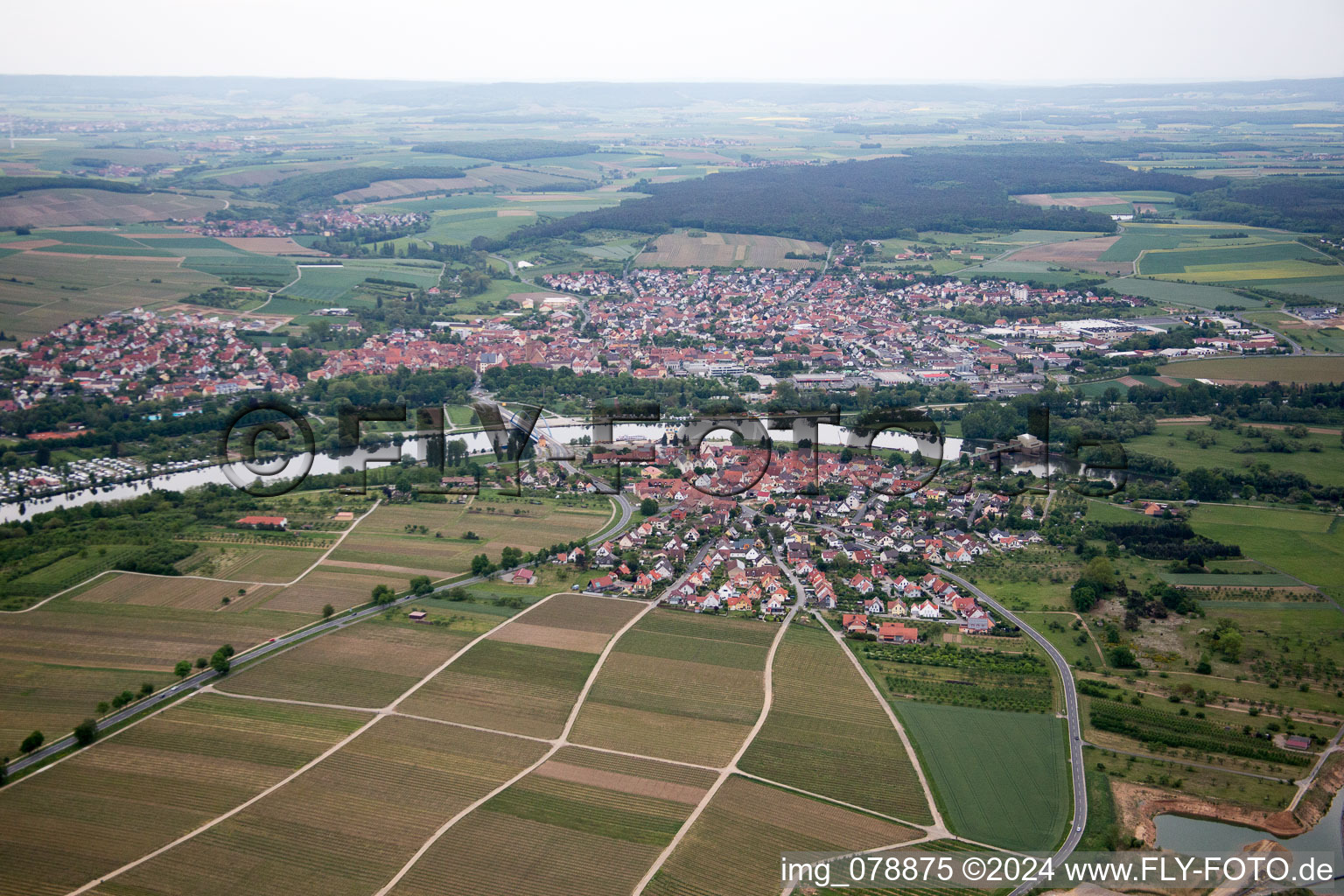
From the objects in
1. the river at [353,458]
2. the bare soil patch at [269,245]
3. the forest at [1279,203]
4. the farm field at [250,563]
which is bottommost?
the farm field at [250,563]

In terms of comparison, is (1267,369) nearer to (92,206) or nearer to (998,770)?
(998,770)

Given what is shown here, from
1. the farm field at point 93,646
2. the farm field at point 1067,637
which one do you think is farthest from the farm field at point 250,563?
the farm field at point 1067,637

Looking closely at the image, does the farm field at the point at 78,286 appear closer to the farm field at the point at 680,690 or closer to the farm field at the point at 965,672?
the farm field at the point at 680,690

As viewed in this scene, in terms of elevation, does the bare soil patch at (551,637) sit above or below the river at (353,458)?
below

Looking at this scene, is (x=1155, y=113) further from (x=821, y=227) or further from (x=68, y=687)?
(x=68, y=687)

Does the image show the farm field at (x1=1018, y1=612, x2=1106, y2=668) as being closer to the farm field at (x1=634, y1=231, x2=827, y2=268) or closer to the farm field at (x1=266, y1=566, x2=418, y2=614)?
the farm field at (x1=266, y1=566, x2=418, y2=614)

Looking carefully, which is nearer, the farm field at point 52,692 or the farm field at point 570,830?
the farm field at point 570,830
